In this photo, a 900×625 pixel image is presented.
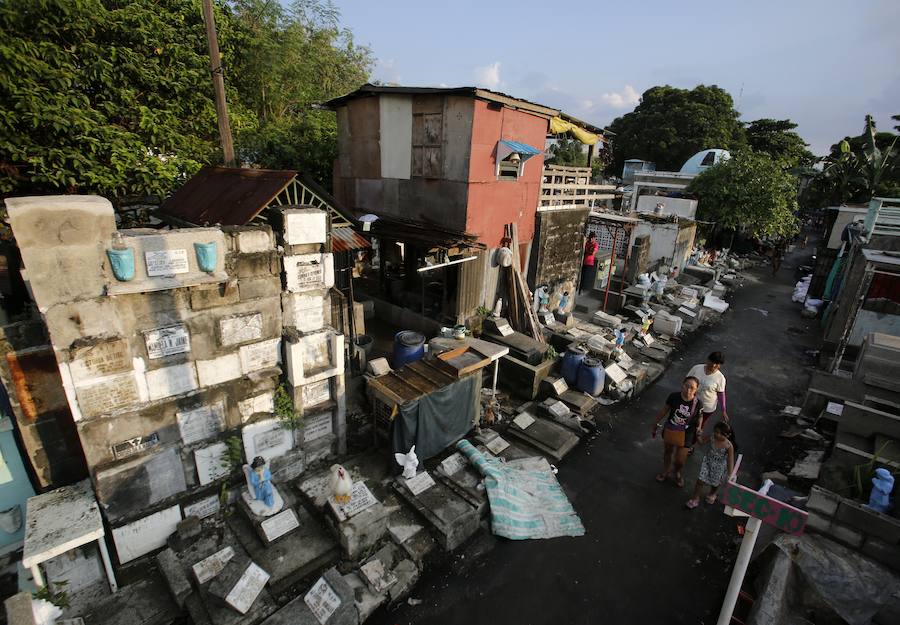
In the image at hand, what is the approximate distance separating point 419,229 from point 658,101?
49346 millimetres

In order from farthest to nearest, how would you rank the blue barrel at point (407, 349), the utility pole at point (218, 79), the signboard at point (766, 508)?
1. the blue barrel at point (407, 349)
2. the utility pole at point (218, 79)
3. the signboard at point (766, 508)

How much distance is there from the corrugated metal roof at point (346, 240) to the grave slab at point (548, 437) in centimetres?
663

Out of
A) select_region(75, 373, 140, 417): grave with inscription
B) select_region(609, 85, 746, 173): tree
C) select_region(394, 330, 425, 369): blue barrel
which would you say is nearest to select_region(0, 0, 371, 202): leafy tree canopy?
select_region(75, 373, 140, 417): grave with inscription

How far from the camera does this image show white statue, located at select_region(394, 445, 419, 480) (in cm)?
842

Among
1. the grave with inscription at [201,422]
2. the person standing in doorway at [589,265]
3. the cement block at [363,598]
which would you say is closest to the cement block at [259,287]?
the grave with inscription at [201,422]

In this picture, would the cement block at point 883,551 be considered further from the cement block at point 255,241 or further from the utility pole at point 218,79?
the utility pole at point 218,79

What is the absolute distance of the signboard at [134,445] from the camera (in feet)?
21.1

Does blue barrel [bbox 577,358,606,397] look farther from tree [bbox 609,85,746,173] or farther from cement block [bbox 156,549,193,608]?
tree [bbox 609,85,746,173]

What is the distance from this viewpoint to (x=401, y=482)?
848 centimetres

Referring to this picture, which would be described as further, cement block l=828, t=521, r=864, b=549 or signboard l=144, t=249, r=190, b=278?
cement block l=828, t=521, r=864, b=549

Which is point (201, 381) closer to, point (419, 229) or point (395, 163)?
point (419, 229)

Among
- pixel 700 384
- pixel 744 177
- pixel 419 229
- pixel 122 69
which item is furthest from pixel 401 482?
pixel 744 177

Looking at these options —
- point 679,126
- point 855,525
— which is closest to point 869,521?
point 855,525

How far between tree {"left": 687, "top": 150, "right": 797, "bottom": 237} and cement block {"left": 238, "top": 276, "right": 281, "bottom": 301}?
30721 mm
